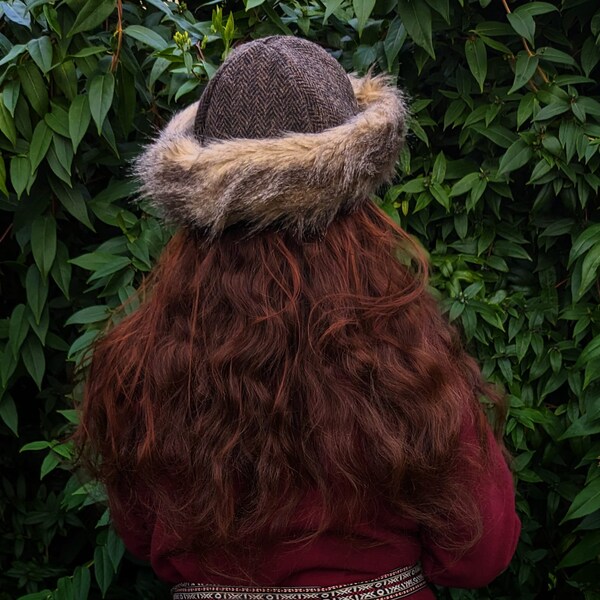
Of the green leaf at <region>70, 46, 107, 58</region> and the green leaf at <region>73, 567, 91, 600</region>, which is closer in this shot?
the green leaf at <region>70, 46, 107, 58</region>

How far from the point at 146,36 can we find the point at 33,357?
0.75 m

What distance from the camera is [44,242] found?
5.81 feet

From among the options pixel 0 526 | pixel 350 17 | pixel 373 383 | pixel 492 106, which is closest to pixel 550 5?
pixel 492 106

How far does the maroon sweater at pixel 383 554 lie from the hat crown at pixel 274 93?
0.53 metres

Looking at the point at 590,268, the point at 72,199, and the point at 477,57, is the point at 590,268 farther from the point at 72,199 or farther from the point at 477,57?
the point at 72,199

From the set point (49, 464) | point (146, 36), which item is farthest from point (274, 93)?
point (49, 464)

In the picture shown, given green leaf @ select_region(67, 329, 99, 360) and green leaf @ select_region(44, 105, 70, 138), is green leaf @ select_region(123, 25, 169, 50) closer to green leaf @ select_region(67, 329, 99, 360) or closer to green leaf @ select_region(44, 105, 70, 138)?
green leaf @ select_region(44, 105, 70, 138)

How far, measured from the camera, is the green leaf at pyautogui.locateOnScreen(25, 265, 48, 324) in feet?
5.86

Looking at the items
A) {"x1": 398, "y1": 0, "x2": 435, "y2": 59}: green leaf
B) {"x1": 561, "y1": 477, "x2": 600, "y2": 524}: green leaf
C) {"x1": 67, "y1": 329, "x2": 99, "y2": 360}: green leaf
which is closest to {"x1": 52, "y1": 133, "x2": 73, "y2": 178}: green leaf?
{"x1": 67, "y1": 329, "x2": 99, "y2": 360}: green leaf

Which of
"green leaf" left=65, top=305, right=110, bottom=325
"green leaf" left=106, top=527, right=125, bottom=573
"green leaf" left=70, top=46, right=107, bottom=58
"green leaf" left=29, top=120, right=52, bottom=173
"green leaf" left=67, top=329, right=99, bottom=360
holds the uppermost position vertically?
"green leaf" left=70, top=46, right=107, bottom=58

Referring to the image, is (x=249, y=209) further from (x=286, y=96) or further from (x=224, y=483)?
(x=224, y=483)

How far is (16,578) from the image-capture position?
2.16 meters

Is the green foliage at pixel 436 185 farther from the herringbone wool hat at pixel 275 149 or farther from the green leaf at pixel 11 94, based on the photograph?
the herringbone wool hat at pixel 275 149

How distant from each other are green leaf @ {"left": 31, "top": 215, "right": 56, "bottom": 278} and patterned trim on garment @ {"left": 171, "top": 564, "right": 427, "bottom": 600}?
0.79m
